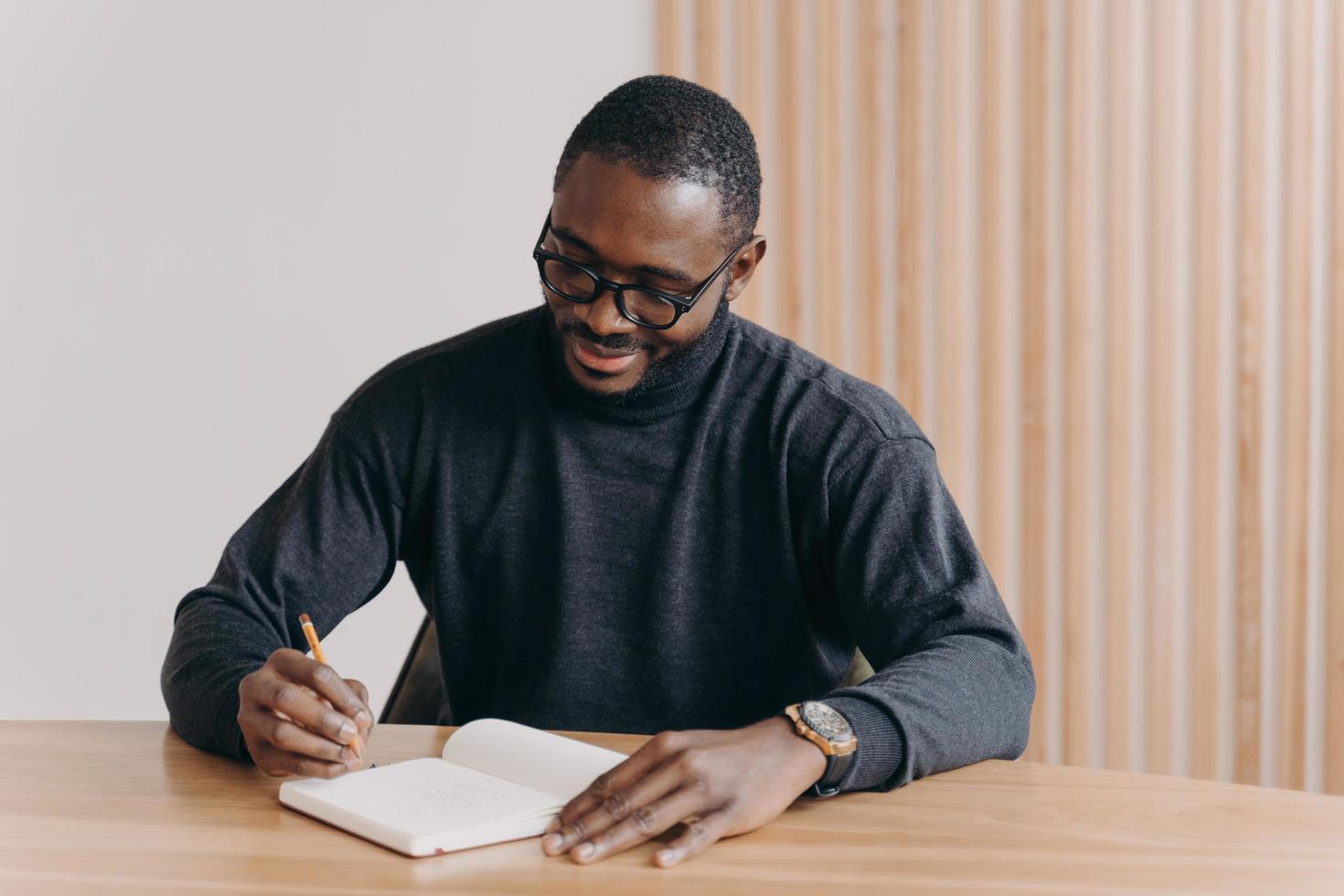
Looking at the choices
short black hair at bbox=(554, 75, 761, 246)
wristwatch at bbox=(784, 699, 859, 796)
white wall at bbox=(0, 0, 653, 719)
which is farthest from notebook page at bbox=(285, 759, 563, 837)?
white wall at bbox=(0, 0, 653, 719)

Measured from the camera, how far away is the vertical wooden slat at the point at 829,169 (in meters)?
2.72

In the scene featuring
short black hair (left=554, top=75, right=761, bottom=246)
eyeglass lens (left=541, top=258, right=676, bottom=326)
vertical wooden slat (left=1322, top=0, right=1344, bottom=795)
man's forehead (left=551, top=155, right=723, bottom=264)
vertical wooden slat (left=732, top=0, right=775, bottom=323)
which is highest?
vertical wooden slat (left=732, top=0, right=775, bottom=323)

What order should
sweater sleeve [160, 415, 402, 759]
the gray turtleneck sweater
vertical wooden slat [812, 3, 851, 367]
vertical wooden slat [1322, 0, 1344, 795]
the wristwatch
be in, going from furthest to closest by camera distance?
vertical wooden slat [812, 3, 851, 367] → vertical wooden slat [1322, 0, 1344, 795] → the gray turtleneck sweater → sweater sleeve [160, 415, 402, 759] → the wristwatch

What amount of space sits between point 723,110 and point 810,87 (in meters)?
1.21

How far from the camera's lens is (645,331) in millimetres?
1517

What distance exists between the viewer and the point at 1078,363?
2.64m

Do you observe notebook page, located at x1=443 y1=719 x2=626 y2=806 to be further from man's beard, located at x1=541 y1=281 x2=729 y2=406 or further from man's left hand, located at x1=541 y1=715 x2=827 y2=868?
man's beard, located at x1=541 y1=281 x2=729 y2=406

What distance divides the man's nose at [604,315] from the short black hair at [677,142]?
0.14 meters

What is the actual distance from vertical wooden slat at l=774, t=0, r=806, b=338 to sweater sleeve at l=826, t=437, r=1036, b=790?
1.24 metres

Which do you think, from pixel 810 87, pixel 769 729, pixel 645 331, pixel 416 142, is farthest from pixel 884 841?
pixel 416 142

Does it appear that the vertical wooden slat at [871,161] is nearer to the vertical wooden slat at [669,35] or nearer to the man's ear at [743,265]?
the vertical wooden slat at [669,35]

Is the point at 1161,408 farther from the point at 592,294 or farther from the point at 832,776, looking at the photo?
the point at 832,776

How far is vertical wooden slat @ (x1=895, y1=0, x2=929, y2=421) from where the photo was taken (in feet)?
8.78

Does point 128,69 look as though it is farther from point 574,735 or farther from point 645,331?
point 574,735
